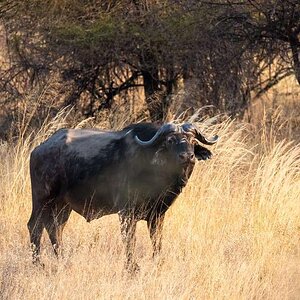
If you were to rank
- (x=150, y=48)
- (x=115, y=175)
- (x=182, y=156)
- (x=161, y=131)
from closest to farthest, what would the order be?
(x=182, y=156) < (x=161, y=131) < (x=115, y=175) < (x=150, y=48)

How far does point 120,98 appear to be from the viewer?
16328 millimetres

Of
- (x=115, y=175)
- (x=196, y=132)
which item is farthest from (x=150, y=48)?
(x=196, y=132)

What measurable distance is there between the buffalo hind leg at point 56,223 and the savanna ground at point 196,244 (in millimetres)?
103

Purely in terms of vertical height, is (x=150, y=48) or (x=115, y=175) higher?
(x=150, y=48)

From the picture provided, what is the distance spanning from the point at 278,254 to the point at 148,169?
157cm

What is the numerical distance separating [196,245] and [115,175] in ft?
3.41

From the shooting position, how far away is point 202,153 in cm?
719

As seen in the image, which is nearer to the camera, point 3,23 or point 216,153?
point 216,153

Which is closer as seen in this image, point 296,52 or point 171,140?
point 171,140

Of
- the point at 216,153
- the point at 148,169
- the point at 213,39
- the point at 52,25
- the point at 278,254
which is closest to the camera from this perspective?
the point at 148,169

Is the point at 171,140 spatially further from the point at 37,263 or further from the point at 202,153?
the point at 37,263

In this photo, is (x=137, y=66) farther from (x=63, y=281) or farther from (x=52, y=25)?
(x=63, y=281)

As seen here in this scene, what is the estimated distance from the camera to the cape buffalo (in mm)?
6828

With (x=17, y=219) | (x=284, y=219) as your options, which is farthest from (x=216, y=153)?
(x=17, y=219)
